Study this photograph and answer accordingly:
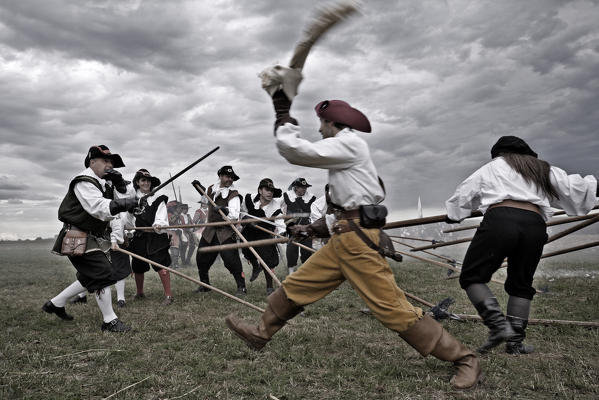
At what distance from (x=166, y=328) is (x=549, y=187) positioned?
4.00 m

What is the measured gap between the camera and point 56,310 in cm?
505

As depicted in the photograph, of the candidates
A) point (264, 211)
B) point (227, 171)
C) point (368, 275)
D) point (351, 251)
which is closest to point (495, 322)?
point (368, 275)

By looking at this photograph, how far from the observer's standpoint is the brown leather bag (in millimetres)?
4488

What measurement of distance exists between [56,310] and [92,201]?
1663mm

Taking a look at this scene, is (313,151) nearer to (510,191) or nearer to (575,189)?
(510,191)

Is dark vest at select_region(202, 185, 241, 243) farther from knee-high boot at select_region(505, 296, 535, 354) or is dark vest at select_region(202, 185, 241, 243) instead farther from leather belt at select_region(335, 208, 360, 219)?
knee-high boot at select_region(505, 296, 535, 354)

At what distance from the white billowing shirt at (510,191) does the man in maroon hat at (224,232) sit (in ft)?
14.4

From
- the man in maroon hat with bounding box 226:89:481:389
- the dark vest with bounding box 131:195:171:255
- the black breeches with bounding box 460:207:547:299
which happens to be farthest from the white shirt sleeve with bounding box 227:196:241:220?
the black breeches with bounding box 460:207:547:299

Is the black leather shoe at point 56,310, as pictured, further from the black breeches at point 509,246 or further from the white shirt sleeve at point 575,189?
the white shirt sleeve at point 575,189

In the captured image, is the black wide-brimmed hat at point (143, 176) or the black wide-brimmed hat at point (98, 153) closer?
the black wide-brimmed hat at point (98, 153)

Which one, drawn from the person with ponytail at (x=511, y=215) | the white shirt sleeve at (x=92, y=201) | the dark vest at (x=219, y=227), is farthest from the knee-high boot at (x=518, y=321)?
the dark vest at (x=219, y=227)

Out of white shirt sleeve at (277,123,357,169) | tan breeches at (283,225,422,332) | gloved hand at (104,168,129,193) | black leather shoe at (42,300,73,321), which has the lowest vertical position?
black leather shoe at (42,300,73,321)

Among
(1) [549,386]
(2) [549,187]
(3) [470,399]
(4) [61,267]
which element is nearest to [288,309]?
(3) [470,399]

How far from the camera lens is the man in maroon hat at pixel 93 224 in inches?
173
